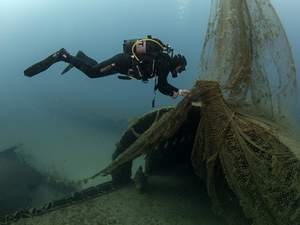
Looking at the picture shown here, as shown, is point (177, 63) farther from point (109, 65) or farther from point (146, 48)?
point (109, 65)

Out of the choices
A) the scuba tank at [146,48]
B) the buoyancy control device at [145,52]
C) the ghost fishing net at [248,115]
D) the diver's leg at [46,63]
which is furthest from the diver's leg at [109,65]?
the ghost fishing net at [248,115]

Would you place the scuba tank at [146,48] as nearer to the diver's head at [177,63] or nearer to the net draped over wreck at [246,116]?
the diver's head at [177,63]

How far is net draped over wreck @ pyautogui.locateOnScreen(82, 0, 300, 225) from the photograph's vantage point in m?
2.21

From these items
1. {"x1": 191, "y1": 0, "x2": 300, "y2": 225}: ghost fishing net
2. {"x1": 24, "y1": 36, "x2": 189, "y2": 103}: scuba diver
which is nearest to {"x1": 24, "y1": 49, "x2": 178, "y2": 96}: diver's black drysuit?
{"x1": 24, "y1": 36, "x2": 189, "y2": 103}: scuba diver

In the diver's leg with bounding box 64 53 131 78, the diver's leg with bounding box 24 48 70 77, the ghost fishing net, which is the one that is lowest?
the ghost fishing net

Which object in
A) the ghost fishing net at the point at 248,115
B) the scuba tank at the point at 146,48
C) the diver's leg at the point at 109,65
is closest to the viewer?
the ghost fishing net at the point at 248,115

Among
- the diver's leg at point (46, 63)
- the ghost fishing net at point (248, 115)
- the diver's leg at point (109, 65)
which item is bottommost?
the ghost fishing net at point (248, 115)

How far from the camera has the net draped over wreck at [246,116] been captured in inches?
86.9

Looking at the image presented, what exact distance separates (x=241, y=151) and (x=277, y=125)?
1.01 meters

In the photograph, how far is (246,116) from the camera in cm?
255

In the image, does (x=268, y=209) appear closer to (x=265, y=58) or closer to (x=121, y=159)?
(x=265, y=58)

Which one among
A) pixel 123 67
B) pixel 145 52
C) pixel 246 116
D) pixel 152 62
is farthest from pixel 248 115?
pixel 123 67

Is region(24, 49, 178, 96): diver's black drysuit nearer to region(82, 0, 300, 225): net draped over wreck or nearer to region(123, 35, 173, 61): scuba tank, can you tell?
region(123, 35, 173, 61): scuba tank

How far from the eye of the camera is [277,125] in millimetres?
2766
